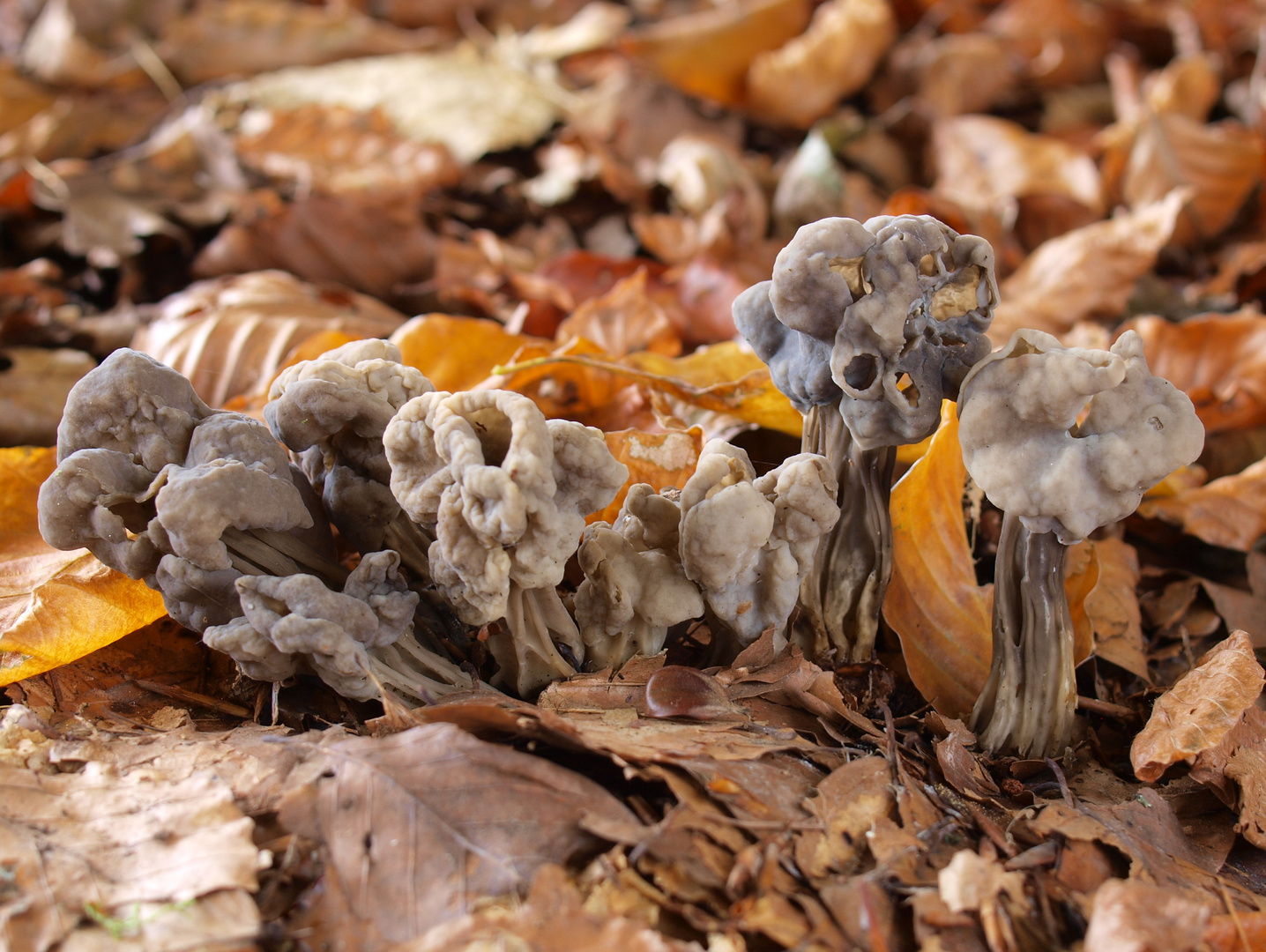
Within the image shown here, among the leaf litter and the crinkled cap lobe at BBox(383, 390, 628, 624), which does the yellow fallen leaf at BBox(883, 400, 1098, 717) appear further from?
the crinkled cap lobe at BBox(383, 390, 628, 624)

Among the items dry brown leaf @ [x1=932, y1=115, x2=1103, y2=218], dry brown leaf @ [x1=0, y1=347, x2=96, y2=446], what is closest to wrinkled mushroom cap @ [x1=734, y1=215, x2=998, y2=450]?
dry brown leaf @ [x1=0, y1=347, x2=96, y2=446]

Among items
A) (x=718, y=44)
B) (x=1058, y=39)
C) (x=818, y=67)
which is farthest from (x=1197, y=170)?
(x=718, y=44)

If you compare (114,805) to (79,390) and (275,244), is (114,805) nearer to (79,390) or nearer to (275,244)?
(79,390)

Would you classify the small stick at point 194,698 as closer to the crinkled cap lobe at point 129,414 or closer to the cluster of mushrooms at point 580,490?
the cluster of mushrooms at point 580,490

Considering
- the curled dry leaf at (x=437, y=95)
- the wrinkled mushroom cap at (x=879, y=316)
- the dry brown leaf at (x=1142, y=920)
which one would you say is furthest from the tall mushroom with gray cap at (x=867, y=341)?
the curled dry leaf at (x=437, y=95)

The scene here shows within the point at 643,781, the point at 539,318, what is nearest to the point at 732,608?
the point at 643,781

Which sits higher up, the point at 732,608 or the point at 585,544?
the point at 585,544
